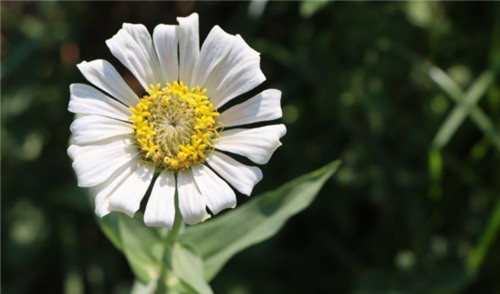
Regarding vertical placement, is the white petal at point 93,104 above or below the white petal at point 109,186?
above

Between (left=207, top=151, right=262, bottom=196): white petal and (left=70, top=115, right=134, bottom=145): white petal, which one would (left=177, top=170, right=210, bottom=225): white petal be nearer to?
(left=207, top=151, right=262, bottom=196): white petal

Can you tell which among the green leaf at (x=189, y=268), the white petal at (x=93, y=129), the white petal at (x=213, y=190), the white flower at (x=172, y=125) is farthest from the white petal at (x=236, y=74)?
→ the green leaf at (x=189, y=268)

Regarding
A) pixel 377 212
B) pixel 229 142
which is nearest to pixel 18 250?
pixel 229 142

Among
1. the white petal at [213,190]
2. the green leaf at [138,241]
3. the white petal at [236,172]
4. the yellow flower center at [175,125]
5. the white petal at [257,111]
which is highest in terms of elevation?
the white petal at [257,111]

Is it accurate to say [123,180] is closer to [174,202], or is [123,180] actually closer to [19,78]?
[174,202]

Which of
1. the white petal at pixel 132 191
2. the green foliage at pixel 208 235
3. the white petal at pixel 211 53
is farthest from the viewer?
the green foliage at pixel 208 235

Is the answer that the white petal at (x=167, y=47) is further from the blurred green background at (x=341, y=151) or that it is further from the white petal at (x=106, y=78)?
the blurred green background at (x=341, y=151)

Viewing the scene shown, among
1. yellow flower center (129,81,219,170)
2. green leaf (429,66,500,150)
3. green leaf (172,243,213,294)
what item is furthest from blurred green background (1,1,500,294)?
yellow flower center (129,81,219,170)
